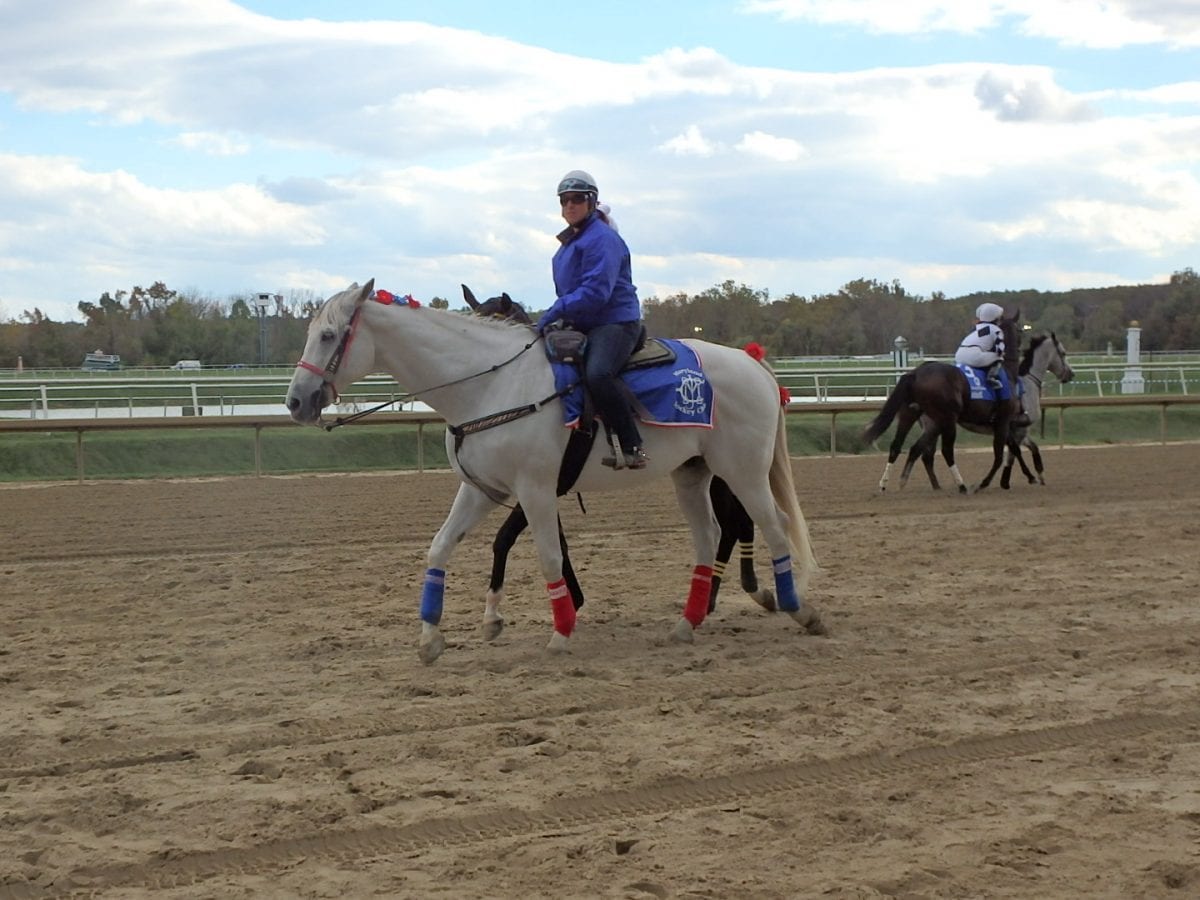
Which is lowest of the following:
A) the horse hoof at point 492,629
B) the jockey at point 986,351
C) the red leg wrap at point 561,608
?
the horse hoof at point 492,629

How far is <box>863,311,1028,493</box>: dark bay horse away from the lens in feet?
55.8

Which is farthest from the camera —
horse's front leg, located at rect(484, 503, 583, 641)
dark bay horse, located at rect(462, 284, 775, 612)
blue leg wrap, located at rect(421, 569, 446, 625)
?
dark bay horse, located at rect(462, 284, 775, 612)

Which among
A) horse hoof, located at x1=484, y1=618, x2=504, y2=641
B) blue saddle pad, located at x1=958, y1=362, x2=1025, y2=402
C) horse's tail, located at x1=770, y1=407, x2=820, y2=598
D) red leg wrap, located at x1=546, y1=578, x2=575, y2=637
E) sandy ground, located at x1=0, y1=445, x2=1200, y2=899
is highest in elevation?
blue saddle pad, located at x1=958, y1=362, x2=1025, y2=402

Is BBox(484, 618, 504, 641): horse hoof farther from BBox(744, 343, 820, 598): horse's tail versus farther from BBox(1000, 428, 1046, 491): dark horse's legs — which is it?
BBox(1000, 428, 1046, 491): dark horse's legs

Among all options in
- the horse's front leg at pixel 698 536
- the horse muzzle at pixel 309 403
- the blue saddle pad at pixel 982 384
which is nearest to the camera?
the horse muzzle at pixel 309 403

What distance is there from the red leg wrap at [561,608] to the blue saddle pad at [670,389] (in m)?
1.06

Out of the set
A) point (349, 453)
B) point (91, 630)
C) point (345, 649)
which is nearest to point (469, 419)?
point (345, 649)

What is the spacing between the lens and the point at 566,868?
4234 mm

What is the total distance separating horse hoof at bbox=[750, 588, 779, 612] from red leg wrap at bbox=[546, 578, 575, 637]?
169 cm

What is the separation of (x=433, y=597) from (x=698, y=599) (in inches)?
63.8

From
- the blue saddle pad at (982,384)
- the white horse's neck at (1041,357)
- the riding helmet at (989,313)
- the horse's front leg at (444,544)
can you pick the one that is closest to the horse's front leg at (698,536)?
the horse's front leg at (444,544)

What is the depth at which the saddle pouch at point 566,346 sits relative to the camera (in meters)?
7.48

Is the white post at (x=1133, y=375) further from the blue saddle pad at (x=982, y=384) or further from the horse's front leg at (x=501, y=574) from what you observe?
the horse's front leg at (x=501, y=574)

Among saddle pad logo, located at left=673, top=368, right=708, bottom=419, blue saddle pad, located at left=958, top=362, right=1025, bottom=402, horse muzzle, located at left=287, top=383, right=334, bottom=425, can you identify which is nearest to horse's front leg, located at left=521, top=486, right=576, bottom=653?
saddle pad logo, located at left=673, top=368, right=708, bottom=419
